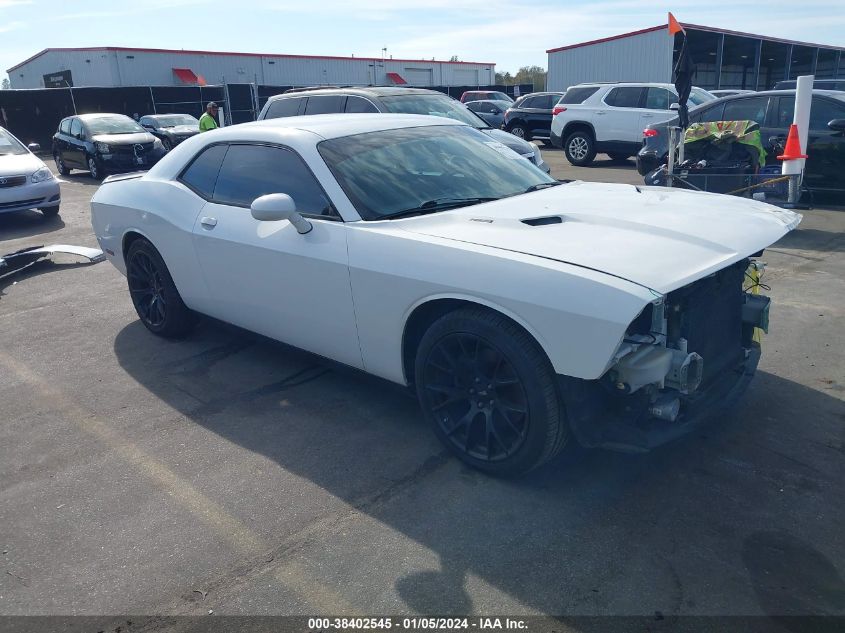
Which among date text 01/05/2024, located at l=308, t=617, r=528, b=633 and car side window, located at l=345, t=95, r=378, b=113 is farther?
car side window, located at l=345, t=95, r=378, b=113

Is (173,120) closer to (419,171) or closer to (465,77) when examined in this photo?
(419,171)

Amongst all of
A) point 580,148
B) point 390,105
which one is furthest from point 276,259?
point 580,148

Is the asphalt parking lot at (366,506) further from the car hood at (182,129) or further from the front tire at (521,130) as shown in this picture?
the car hood at (182,129)

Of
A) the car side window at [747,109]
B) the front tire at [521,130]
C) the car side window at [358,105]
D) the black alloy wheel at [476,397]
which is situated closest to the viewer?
the black alloy wheel at [476,397]

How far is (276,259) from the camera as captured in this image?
3967 millimetres

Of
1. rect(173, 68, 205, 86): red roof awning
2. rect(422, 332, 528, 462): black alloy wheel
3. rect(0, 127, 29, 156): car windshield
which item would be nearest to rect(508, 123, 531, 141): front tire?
rect(0, 127, 29, 156): car windshield

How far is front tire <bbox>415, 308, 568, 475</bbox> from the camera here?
299 cm

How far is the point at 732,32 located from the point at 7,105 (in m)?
29.9

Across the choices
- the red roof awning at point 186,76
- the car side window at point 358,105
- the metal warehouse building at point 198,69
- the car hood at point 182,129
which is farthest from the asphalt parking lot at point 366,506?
the red roof awning at point 186,76

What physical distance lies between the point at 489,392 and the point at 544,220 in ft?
2.96

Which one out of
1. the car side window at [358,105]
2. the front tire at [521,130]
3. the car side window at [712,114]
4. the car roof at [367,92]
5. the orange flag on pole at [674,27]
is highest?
the orange flag on pole at [674,27]

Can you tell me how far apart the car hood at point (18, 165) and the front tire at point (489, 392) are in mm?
9837

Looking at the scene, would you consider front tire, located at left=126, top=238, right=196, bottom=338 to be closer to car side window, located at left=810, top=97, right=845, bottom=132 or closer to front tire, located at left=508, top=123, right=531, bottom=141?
car side window, located at left=810, top=97, right=845, bottom=132

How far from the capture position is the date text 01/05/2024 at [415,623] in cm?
245
